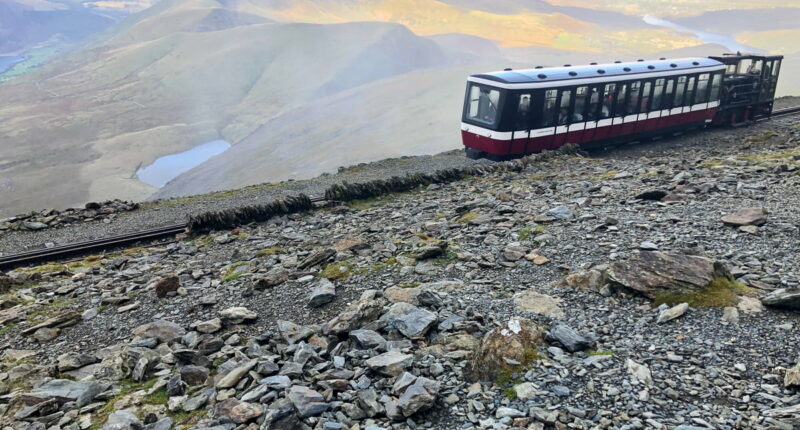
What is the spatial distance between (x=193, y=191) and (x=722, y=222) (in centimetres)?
5381

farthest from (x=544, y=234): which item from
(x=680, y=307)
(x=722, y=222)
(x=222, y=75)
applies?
(x=222, y=75)

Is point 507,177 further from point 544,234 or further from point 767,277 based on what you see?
point 767,277

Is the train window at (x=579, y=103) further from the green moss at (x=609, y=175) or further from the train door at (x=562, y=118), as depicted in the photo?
the green moss at (x=609, y=175)

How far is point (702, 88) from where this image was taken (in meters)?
26.2

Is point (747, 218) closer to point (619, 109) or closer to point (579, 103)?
point (579, 103)

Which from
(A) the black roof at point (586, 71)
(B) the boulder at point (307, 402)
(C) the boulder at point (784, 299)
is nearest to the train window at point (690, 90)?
(A) the black roof at point (586, 71)

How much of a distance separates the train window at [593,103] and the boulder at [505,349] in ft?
56.4

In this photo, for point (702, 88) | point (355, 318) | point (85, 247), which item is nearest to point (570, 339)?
point (355, 318)

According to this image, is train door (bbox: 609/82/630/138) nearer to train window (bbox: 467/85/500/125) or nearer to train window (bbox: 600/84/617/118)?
train window (bbox: 600/84/617/118)

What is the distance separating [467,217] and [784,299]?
24.1ft

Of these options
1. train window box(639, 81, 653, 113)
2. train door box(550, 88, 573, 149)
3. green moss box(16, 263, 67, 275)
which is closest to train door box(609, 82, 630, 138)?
train window box(639, 81, 653, 113)

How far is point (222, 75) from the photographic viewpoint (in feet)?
364

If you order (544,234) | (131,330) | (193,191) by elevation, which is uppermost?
(544,234)

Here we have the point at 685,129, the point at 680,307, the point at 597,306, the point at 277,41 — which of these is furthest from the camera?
the point at 277,41
